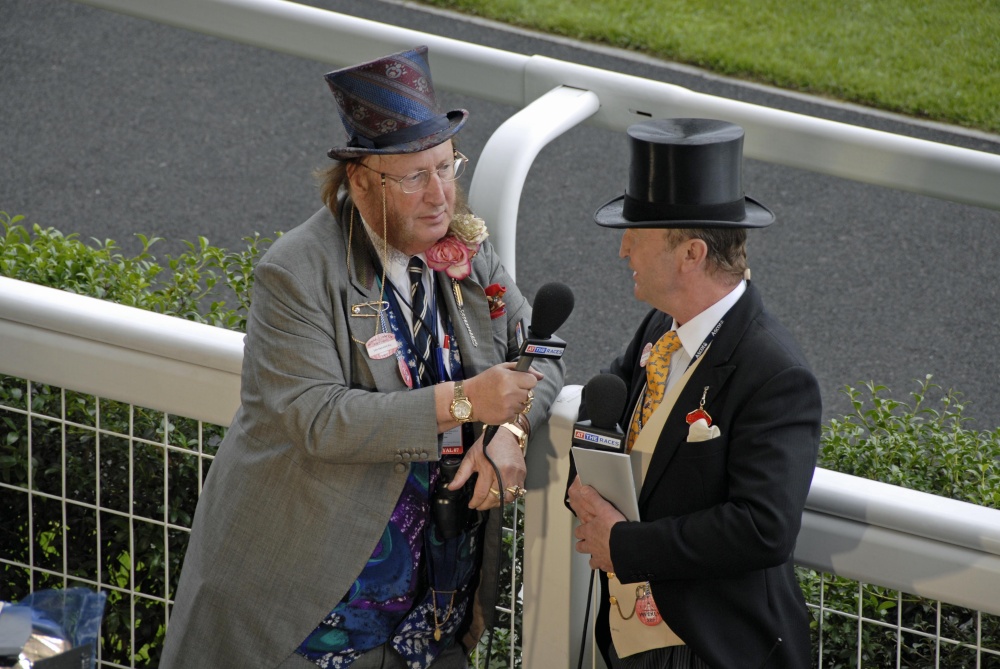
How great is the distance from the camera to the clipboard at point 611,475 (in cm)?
246

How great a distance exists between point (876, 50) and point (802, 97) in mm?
906

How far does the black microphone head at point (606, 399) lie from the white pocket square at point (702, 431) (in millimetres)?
137

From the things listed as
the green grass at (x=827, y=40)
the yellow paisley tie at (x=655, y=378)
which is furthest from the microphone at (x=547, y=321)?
the green grass at (x=827, y=40)

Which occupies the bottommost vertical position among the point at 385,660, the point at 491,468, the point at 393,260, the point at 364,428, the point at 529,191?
the point at 529,191

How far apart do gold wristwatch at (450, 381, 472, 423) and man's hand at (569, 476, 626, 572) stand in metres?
0.25

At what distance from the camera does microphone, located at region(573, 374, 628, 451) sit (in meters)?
2.46

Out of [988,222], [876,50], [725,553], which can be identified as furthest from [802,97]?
[725,553]

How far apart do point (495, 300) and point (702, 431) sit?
633mm

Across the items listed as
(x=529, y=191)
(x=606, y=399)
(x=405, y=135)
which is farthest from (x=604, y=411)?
(x=529, y=191)

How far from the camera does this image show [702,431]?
8.10 feet

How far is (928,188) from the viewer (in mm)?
3748

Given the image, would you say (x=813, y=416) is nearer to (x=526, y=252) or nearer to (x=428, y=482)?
(x=428, y=482)

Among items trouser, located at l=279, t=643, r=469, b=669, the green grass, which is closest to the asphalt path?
the green grass

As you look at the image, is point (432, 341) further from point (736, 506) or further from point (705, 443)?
point (736, 506)
